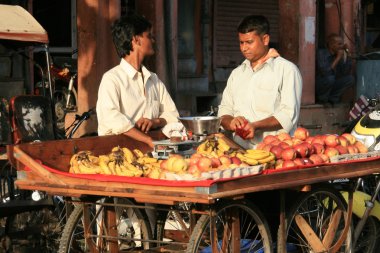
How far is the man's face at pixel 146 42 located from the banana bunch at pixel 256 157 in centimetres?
112

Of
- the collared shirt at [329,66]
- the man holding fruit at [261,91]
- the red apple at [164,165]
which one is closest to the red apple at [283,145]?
the man holding fruit at [261,91]

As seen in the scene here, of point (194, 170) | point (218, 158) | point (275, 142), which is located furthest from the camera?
point (275, 142)

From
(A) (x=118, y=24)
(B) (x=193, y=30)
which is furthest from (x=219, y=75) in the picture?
(A) (x=118, y=24)

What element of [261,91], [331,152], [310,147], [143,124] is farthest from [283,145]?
[143,124]

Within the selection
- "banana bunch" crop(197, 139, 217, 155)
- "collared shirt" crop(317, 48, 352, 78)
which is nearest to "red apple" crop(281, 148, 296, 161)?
"banana bunch" crop(197, 139, 217, 155)

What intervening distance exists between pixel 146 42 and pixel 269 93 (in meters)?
0.92

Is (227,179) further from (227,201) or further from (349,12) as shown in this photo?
(349,12)

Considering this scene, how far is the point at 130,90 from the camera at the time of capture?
7.12 m

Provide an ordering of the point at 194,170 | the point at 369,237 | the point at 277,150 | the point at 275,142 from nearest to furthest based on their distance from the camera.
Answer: the point at 194,170 < the point at 277,150 < the point at 275,142 < the point at 369,237

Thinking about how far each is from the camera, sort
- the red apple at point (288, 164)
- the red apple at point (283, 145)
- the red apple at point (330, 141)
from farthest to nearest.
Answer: the red apple at point (330, 141) < the red apple at point (283, 145) < the red apple at point (288, 164)

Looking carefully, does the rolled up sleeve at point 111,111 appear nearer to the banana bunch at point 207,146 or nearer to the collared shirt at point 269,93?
the banana bunch at point 207,146

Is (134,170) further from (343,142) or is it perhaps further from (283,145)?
(343,142)

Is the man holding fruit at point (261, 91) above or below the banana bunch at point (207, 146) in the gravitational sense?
above

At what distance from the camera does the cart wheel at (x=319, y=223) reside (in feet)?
22.2
